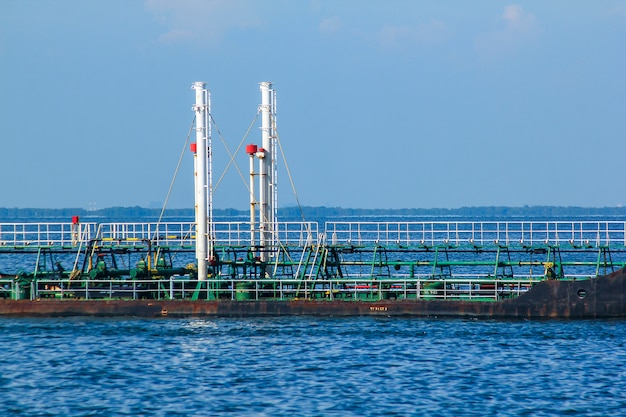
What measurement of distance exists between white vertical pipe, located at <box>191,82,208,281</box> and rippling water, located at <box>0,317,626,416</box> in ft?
9.98

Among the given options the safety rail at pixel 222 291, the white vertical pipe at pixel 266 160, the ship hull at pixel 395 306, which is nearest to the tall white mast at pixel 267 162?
the white vertical pipe at pixel 266 160

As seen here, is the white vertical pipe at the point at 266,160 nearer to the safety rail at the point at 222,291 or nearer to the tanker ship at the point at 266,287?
the tanker ship at the point at 266,287

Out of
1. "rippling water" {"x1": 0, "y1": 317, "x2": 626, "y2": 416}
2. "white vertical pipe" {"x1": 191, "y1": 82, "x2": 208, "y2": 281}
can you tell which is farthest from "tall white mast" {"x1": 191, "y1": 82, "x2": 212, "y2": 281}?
"rippling water" {"x1": 0, "y1": 317, "x2": 626, "y2": 416}

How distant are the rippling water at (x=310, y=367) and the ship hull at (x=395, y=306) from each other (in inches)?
20.5

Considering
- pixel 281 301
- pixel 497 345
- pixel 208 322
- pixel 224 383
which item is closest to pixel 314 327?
pixel 281 301

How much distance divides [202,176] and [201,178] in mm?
124

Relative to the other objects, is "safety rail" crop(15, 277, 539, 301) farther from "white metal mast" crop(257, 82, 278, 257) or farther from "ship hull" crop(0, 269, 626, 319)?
"white metal mast" crop(257, 82, 278, 257)

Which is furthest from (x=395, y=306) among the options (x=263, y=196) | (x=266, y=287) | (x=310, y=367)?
(x=263, y=196)

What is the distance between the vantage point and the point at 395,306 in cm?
4491

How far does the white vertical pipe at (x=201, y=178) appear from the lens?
46.9 meters

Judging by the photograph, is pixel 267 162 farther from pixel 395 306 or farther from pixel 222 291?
pixel 395 306

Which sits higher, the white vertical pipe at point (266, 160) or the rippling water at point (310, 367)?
the white vertical pipe at point (266, 160)

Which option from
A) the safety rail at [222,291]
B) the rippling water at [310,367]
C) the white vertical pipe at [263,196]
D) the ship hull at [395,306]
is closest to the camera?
the rippling water at [310,367]

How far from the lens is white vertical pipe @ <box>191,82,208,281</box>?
154 ft
